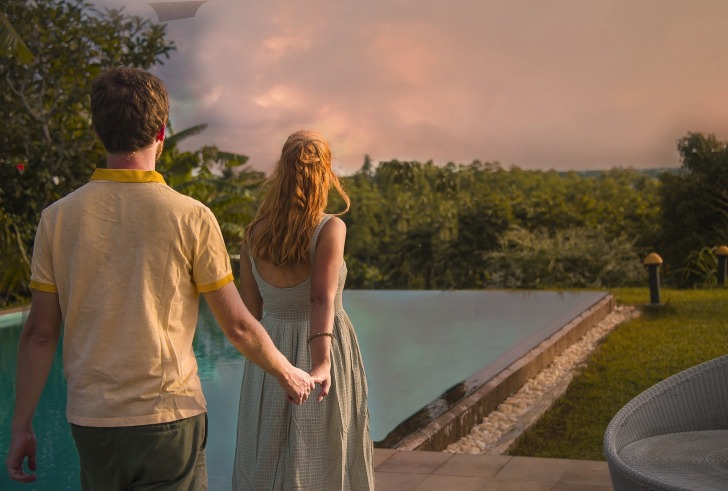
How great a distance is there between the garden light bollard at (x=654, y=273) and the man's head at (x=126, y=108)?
25.1 feet

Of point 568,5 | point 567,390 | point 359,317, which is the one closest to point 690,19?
point 568,5

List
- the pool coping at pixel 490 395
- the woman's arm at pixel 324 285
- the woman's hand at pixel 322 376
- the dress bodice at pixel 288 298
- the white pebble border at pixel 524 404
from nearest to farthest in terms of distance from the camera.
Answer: the woman's hand at pixel 322 376, the woman's arm at pixel 324 285, the dress bodice at pixel 288 298, the pool coping at pixel 490 395, the white pebble border at pixel 524 404

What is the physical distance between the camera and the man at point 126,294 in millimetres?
1404

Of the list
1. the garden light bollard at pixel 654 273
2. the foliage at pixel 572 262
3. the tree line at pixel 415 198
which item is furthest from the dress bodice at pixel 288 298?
the foliage at pixel 572 262

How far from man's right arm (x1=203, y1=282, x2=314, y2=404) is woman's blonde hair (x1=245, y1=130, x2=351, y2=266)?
22.3 inches

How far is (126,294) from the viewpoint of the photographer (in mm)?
1405

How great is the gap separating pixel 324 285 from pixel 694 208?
10.1m

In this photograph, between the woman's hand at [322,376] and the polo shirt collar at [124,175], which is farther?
the woman's hand at [322,376]

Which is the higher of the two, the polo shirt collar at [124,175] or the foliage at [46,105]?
the foliage at [46,105]

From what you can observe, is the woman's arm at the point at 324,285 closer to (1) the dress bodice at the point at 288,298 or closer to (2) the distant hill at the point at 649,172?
(1) the dress bodice at the point at 288,298

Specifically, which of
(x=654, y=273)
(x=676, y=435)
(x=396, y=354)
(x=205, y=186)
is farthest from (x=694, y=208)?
(x=676, y=435)

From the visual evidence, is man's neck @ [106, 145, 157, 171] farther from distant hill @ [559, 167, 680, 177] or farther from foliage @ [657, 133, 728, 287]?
distant hill @ [559, 167, 680, 177]

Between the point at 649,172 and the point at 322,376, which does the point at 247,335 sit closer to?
the point at 322,376

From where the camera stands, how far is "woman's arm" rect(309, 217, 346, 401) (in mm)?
2023
